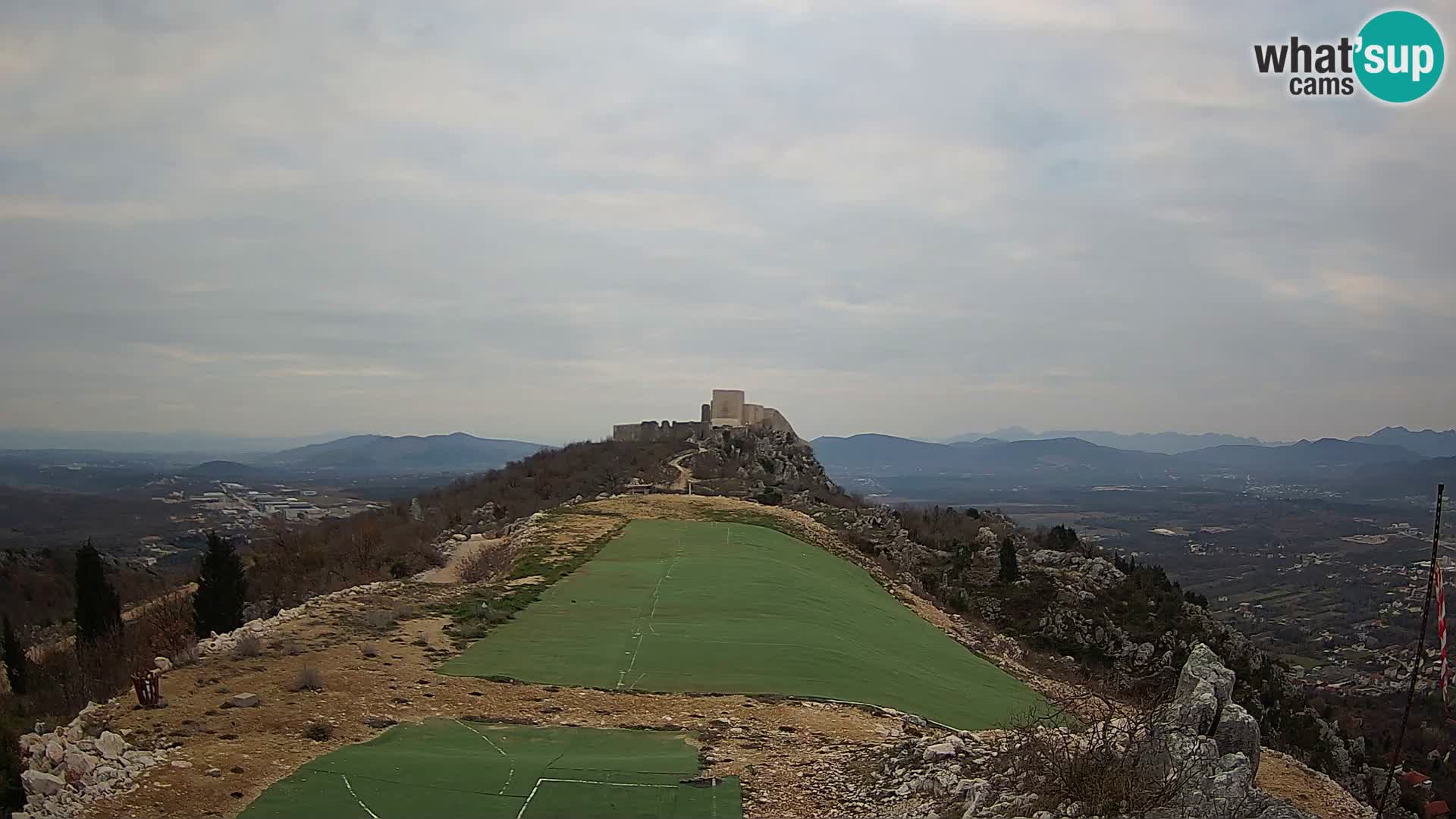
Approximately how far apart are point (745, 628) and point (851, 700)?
4.00m

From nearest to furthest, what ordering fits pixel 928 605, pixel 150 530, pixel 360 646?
1. pixel 360 646
2. pixel 928 605
3. pixel 150 530

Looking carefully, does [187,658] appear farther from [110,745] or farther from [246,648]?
[110,745]

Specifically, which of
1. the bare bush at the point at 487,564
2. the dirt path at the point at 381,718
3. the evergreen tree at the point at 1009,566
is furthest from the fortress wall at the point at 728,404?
the dirt path at the point at 381,718

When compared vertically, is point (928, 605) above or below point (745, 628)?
below

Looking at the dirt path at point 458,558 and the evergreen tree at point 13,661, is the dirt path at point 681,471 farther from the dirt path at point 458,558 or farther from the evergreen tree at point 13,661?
the evergreen tree at point 13,661

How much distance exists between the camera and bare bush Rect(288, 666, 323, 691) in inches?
459

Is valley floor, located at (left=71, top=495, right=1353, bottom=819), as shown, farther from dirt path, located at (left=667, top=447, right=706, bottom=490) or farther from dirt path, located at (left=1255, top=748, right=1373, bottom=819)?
dirt path, located at (left=667, top=447, right=706, bottom=490)

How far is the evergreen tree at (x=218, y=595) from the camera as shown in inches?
886

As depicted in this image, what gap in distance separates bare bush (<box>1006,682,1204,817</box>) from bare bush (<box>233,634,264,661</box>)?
10.6 m

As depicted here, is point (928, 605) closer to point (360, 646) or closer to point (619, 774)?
point (360, 646)

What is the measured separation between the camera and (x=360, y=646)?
1428 cm

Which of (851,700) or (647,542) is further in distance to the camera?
(647,542)

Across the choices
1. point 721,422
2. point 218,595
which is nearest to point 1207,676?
point 218,595

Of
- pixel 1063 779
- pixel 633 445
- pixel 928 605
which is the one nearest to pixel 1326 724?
pixel 928 605
